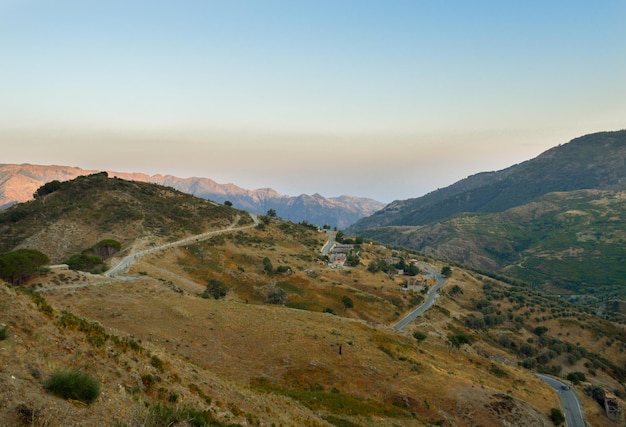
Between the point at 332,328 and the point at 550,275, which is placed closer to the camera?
the point at 332,328

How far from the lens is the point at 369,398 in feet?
90.9

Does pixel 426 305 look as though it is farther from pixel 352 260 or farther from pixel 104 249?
pixel 104 249

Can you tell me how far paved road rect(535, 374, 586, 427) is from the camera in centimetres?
4066

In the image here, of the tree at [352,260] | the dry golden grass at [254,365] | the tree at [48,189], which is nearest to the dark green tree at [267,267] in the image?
the dry golden grass at [254,365]

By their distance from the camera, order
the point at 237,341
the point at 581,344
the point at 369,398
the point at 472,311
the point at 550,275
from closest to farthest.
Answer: the point at 369,398 → the point at 237,341 → the point at 581,344 → the point at 472,311 → the point at 550,275

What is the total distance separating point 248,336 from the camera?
32.9 m

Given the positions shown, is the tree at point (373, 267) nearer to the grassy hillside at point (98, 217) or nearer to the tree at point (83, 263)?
the grassy hillside at point (98, 217)

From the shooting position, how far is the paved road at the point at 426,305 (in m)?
72.2

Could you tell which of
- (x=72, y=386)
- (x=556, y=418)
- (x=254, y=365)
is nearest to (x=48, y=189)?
(x=254, y=365)

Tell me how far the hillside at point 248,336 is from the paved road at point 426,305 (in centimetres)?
193

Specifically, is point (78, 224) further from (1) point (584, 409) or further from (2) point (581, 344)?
(2) point (581, 344)

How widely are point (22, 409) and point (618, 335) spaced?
384 feet

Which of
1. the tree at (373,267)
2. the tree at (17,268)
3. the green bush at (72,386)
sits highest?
the green bush at (72,386)

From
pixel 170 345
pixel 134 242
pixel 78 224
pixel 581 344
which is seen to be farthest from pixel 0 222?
pixel 581 344
